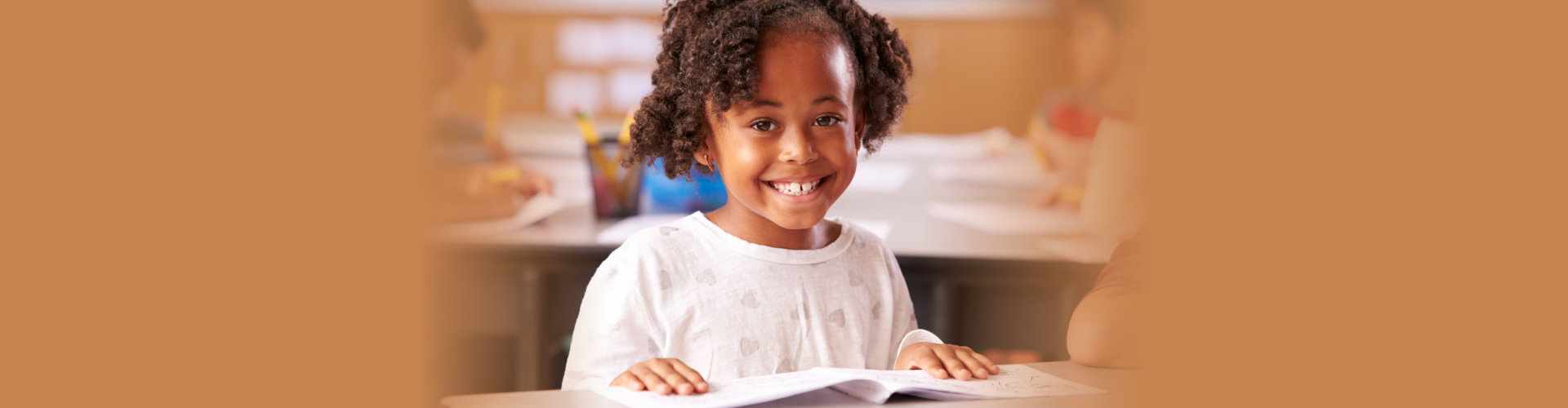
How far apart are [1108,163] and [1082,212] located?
17 cm

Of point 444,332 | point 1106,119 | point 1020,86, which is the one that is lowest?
point 444,332

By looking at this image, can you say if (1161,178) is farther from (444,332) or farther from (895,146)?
(895,146)

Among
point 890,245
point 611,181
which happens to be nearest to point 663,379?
point 890,245

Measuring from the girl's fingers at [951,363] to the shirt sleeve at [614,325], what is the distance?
9.5 inches

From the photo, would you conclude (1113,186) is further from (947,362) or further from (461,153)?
(461,153)

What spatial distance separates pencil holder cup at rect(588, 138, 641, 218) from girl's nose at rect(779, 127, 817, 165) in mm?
941

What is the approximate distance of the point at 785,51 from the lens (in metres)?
0.93

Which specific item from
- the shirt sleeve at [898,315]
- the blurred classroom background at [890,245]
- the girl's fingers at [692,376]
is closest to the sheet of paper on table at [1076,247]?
the blurred classroom background at [890,245]

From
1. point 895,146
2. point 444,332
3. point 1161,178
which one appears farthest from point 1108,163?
point 895,146

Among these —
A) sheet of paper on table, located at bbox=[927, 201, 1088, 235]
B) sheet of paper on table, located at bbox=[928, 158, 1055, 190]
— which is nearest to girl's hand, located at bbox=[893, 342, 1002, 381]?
sheet of paper on table, located at bbox=[927, 201, 1088, 235]

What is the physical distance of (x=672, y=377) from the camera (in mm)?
767

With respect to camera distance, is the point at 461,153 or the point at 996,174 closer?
the point at 461,153

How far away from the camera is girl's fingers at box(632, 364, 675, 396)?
2.48 ft

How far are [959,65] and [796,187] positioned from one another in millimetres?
5019
